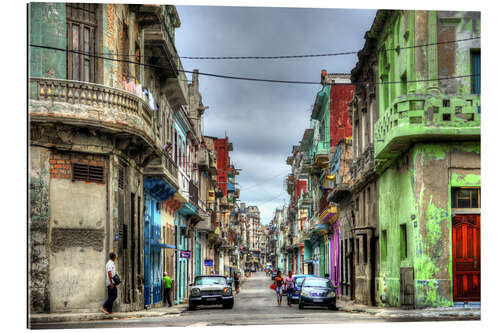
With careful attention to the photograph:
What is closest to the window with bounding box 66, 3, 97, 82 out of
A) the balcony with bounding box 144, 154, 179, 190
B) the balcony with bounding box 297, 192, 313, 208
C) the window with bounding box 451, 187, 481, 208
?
the balcony with bounding box 144, 154, 179, 190

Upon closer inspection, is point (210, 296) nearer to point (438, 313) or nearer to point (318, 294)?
point (318, 294)

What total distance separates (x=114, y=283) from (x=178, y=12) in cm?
681

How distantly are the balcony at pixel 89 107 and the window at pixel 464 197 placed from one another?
27.5 feet

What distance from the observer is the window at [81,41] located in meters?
18.3

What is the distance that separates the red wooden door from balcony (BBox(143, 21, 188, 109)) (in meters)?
9.17

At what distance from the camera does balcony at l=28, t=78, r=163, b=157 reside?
57.7 feet

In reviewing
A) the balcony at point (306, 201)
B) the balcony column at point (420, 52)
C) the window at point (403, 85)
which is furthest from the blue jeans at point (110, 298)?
the balcony at point (306, 201)

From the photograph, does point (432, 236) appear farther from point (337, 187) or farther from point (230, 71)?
point (337, 187)

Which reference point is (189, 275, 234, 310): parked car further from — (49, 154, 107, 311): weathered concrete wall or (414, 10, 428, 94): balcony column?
(414, 10, 428, 94): balcony column

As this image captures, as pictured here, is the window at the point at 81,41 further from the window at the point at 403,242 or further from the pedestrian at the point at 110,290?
the window at the point at 403,242

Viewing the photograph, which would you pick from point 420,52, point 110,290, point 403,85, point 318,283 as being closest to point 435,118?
point 420,52

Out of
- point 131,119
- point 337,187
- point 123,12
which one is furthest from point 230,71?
point 337,187

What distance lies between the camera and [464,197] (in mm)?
19031

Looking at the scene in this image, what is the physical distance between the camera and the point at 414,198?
65.1 ft
